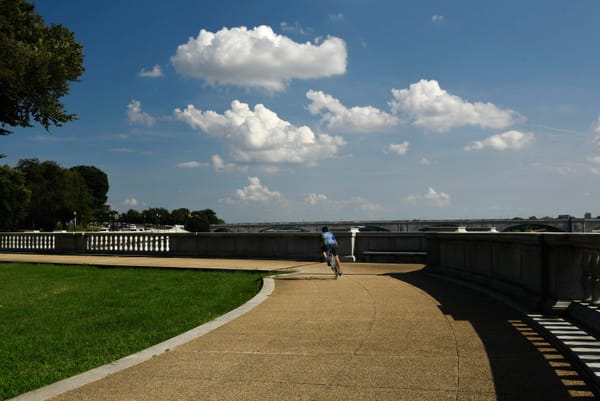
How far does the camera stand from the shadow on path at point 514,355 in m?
4.95

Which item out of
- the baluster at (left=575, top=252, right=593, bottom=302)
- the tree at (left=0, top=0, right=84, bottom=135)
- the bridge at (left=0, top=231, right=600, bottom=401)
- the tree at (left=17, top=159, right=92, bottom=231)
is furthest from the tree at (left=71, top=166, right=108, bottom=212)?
the baluster at (left=575, top=252, right=593, bottom=302)

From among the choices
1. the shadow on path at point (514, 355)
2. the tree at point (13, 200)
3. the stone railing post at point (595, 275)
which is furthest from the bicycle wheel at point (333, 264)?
the tree at point (13, 200)

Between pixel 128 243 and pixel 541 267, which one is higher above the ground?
pixel 541 267

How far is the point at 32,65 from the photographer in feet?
58.8

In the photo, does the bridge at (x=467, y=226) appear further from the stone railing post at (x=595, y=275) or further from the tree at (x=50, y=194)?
the stone railing post at (x=595, y=275)

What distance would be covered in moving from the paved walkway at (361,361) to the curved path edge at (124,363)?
4.8 inches

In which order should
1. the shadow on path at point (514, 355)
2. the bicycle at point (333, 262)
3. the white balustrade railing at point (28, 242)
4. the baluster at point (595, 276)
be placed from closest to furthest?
the shadow on path at point (514, 355) < the baluster at point (595, 276) < the bicycle at point (333, 262) < the white balustrade railing at point (28, 242)

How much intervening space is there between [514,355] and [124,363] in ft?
14.5

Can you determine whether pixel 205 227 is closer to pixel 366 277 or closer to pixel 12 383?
pixel 366 277

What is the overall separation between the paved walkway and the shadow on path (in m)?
0.01

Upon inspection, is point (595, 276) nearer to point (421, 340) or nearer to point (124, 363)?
point (421, 340)

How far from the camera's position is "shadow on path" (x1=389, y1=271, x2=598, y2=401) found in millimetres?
4945

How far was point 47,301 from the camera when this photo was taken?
470 inches

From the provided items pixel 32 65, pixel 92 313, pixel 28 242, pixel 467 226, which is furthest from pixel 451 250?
pixel 467 226
